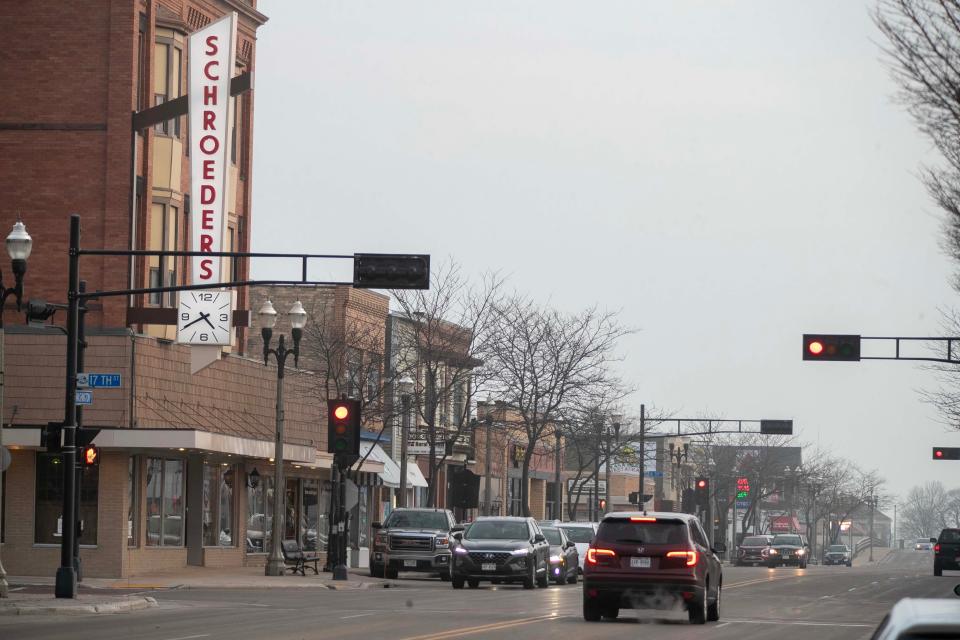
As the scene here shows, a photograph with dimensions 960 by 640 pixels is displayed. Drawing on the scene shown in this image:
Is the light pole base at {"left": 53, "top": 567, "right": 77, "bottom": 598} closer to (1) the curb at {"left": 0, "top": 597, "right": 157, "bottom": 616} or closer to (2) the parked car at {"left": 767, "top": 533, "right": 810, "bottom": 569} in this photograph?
(1) the curb at {"left": 0, "top": 597, "right": 157, "bottom": 616}

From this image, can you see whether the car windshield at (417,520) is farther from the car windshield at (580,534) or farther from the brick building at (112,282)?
the car windshield at (580,534)

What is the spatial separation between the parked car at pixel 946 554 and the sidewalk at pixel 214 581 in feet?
82.3

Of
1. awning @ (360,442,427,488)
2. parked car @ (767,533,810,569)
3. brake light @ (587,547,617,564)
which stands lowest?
parked car @ (767,533,810,569)

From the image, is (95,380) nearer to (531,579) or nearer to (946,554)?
(531,579)

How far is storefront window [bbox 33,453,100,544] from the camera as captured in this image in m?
39.4

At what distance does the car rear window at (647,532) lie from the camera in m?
24.1

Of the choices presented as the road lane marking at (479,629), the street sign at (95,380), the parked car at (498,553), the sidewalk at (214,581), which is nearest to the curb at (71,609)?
the street sign at (95,380)

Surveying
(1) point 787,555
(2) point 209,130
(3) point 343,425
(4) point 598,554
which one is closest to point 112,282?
(2) point 209,130

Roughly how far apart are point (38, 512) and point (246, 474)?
9.46 metres

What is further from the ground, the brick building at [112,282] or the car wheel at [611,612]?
the brick building at [112,282]

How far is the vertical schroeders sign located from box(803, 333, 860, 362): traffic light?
48.2ft

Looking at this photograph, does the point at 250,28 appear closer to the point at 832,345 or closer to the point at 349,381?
the point at 349,381

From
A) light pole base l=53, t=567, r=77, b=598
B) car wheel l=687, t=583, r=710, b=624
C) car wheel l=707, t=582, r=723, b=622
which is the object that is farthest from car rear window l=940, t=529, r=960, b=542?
light pole base l=53, t=567, r=77, b=598

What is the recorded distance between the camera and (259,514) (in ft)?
163
